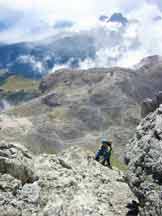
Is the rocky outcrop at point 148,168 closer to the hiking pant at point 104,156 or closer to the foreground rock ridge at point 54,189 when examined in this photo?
the foreground rock ridge at point 54,189

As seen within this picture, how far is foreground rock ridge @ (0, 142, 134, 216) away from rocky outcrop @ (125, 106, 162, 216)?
3561 millimetres

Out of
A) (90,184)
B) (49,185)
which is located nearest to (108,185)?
(90,184)

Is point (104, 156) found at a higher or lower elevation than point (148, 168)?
higher

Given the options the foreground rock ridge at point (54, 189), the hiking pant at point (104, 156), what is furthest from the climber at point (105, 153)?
the foreground rock ridge at point (54, 189)

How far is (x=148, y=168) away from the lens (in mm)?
27344

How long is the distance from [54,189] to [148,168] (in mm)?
7838

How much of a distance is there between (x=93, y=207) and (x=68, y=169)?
295 inches

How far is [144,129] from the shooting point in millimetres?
31500

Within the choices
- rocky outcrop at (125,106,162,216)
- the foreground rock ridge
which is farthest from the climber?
rocky outcrop at (125,106,162,216)

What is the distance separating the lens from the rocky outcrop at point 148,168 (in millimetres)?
26250

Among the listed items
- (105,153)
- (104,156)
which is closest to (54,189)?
(104,156)

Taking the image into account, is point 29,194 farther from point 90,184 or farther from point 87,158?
point 87,158

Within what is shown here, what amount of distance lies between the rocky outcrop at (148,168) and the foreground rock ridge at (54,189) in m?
3.56

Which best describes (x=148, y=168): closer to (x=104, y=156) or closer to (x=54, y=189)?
(x=54, y=189)
